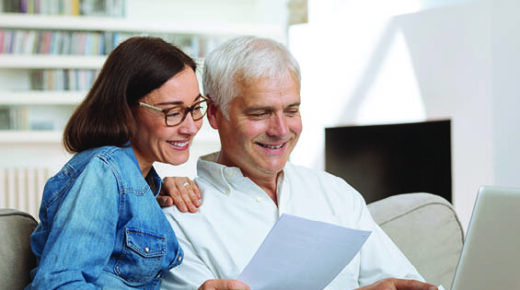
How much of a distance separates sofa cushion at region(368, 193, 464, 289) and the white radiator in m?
3.59

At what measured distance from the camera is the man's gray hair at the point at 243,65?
5.33 feet

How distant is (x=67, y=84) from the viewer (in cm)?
489

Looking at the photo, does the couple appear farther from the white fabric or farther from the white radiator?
the white radiator

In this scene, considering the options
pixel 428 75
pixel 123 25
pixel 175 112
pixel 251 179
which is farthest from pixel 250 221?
pixel 123 25

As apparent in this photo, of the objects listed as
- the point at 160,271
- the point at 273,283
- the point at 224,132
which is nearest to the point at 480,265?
the point at 273,283

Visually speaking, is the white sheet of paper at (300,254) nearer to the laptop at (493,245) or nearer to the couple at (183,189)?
the couple at (183,189)

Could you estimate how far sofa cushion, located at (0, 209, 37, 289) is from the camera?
133 centimetres

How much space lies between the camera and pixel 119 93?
1.39 meters

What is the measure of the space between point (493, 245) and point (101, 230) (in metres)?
0.71

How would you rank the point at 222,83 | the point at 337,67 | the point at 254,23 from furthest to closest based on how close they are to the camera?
the point at 254,23 → the point at 337,67 → the point at 222,83

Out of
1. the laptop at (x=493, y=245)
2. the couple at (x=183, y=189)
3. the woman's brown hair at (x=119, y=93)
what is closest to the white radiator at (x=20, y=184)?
the couple at (x=183, y=189)

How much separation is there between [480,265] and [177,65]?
80cm

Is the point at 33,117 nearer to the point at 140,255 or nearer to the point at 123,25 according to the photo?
the point at 123,25

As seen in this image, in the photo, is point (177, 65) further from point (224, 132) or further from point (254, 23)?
point (254, 23)
